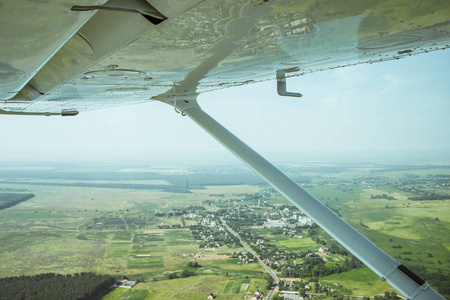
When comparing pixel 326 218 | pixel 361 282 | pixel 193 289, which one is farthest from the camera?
pixel 193 289

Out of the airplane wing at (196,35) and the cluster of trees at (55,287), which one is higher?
the airplane wing at (196,35)

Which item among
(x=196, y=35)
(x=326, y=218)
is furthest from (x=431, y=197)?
(x=196, y=35)

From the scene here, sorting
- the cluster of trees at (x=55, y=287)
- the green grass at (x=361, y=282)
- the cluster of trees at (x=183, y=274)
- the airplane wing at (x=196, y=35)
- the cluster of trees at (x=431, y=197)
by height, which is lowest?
the cluster of trees at (x=183, y=274)

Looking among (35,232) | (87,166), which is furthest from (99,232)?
(87,166)

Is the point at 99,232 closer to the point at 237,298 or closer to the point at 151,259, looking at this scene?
the point at 151,259

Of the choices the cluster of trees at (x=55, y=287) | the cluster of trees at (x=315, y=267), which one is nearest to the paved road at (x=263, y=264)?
the cluster of trees at (x=315, y=267)

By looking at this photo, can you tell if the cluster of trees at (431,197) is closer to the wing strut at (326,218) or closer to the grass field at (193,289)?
the grass field at (193,289)

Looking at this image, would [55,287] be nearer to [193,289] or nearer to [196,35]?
[193,289]

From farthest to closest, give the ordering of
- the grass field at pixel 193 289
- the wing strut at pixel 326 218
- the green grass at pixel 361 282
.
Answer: the grass field at pixel 193 289 < the green grass at pixel 361 282 < the wing strut at pixel 326 218
